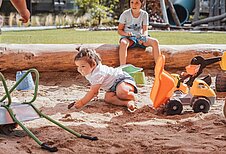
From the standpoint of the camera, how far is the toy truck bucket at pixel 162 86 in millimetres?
3746

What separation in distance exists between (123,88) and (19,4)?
1121 millimetres

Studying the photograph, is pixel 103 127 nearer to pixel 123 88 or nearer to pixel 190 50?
pixel 123 88

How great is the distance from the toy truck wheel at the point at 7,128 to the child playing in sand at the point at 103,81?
0.84 meters

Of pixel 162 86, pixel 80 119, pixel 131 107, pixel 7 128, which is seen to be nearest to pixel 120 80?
pixel 131 107

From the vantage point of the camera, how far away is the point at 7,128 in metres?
3.02

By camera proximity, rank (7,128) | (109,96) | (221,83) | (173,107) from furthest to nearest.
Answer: (221,83)
(109,96)
(173,107)
(7,128)

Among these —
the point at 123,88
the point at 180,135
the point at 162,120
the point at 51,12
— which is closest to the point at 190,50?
the point at 123,88

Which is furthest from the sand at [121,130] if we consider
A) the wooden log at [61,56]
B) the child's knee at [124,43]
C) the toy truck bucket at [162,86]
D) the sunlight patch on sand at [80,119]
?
the child's knee at [124,43]

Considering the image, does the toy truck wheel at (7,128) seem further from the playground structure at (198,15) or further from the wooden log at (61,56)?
the playground structure at (198,15)

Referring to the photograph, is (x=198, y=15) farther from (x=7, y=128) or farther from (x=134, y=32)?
(x=7, y=128)

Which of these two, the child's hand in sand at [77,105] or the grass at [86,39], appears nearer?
the child's hand in sand at [77,105]

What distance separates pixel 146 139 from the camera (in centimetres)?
293

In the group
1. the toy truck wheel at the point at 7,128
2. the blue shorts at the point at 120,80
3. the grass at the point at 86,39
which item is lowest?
the toy truck wheel at the point at 7,128

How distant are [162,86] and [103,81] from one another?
1.66 ft
